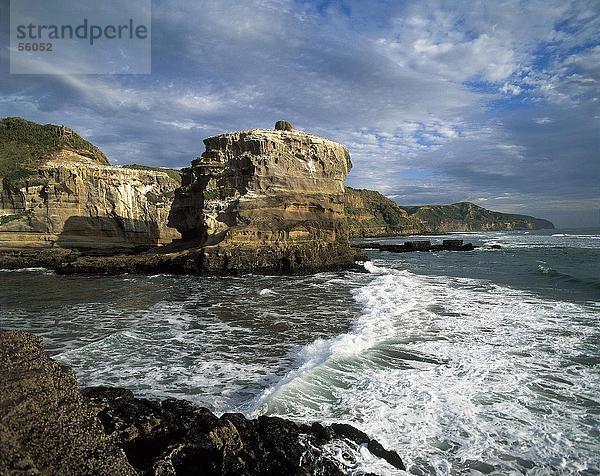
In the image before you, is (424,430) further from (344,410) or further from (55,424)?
(55,424)

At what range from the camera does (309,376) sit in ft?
21.9

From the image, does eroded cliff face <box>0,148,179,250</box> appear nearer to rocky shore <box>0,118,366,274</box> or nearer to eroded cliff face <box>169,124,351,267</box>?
rocky shore <box>0,118,366,274</box>

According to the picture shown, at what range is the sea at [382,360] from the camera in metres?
4.84

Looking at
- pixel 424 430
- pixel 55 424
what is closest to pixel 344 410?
pixel 424 430

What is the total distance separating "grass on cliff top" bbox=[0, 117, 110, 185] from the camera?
34188 mm

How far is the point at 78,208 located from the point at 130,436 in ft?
122

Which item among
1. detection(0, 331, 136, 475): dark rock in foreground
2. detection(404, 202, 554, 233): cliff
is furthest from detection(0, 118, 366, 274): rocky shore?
detection(404, 202, 554, 233): cliff

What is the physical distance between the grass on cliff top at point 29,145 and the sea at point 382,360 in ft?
79.1

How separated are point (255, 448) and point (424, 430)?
8.02 feet

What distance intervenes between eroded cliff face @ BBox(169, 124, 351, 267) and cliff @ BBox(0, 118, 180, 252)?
1336 cm

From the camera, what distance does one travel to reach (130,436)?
3.79m

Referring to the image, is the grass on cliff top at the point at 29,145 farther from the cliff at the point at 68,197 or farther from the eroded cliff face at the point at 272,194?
the eroded cliff face at the point at 272,194

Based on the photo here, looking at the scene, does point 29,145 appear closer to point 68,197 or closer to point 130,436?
point 68,197

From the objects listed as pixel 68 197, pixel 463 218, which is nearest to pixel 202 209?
pixel 68 197
